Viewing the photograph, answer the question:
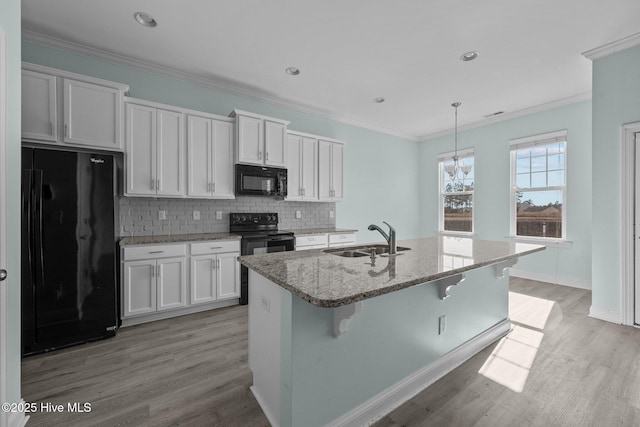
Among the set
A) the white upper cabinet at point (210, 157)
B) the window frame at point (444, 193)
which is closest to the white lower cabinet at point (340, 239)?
the white upper cabinet at point (210, 157)

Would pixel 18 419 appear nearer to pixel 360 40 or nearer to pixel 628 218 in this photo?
Answer: pixel 360 40

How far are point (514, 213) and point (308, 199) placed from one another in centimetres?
364

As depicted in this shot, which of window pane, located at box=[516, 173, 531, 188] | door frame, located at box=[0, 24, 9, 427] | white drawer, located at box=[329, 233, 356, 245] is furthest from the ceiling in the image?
white drawer, located at box=[329, 233, 356, 245]

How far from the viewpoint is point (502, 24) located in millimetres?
2486

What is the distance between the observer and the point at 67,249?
2.30 m

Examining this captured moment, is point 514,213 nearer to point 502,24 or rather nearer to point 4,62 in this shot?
point 502,24

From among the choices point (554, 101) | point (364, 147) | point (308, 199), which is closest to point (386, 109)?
point (364, 147)

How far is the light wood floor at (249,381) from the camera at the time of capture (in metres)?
1.58

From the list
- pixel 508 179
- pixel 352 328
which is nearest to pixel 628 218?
pixel 508 179

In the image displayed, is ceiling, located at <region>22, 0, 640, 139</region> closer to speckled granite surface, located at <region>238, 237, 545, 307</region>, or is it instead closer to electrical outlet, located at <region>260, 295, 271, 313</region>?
speckled granite surface, located at <region>238, 237, 545, 307</region>

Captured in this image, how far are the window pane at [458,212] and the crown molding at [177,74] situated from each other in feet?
9.17

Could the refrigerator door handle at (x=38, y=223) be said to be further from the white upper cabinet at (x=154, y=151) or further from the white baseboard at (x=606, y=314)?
the white baseboard at (x=606, y=314)

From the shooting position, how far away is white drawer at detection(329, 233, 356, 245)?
418 cm

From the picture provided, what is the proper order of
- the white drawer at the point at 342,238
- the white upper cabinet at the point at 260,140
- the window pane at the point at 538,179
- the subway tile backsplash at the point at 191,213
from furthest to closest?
the window pane at the point at 538,179 → the white drawer at the point at 342,238 → the white upper cabinet at the point at 260,140 → the subway tile backsplash at the point at 191,213
